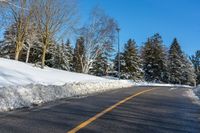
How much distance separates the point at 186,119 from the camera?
8.80 metres

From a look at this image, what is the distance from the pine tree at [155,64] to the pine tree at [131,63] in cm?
466

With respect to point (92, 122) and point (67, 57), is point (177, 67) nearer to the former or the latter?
point (67, 57)

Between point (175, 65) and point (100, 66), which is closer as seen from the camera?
point (100, 66)

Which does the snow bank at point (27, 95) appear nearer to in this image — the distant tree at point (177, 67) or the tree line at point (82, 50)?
the tree line at point (82, 50)

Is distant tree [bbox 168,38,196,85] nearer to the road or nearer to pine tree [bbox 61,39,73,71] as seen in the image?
pine tree [bbox 61,39,73,71]

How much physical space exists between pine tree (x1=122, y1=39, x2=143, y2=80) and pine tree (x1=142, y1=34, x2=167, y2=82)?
15.3ft

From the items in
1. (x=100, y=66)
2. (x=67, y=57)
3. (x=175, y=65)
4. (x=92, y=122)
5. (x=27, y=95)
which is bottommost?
(x=92, y=122)

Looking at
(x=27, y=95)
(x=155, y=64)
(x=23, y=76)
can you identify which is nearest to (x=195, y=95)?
(x=27, y=95)

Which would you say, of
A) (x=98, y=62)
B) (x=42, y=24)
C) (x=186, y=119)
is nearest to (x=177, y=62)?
(x=98, y=62)

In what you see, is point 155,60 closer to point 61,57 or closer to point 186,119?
point 61,57

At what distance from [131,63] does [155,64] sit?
729 centimetres

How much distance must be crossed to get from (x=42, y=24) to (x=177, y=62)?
133ft

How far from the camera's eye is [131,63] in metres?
62.2

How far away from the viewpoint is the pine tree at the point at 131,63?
62.2 m
